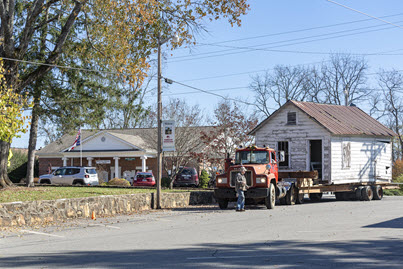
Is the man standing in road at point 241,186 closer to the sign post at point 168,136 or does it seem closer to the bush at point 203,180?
the sign post at point 168,136

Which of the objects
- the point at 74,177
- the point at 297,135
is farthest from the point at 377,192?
the point at 74,177

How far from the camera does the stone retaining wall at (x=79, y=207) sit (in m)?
18.2

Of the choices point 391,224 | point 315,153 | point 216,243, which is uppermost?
point 315,153

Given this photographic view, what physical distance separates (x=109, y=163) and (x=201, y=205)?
3346cm

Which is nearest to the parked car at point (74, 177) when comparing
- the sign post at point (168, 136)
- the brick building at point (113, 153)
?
the brick building at point (113, 153)

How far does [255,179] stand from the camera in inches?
929

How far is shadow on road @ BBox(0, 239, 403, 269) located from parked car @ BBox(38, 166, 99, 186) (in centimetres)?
3343

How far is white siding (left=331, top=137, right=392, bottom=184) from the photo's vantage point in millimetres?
30172

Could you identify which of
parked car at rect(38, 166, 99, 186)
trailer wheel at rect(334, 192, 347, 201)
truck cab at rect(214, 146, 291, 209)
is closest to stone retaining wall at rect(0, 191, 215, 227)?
truck cab at rect(214, 146, 291, 209)

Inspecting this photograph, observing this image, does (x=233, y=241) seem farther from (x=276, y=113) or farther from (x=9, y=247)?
(x=276, y=113)

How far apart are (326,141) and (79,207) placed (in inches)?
587

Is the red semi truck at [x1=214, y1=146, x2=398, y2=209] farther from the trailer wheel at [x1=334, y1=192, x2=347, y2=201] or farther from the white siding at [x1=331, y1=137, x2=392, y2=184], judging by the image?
the trailer wheel at [x1=334, y1=192, x2=347, y2=201]

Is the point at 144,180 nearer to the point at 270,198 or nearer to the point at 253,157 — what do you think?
the point at 253,157

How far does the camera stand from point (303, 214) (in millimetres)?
20641
